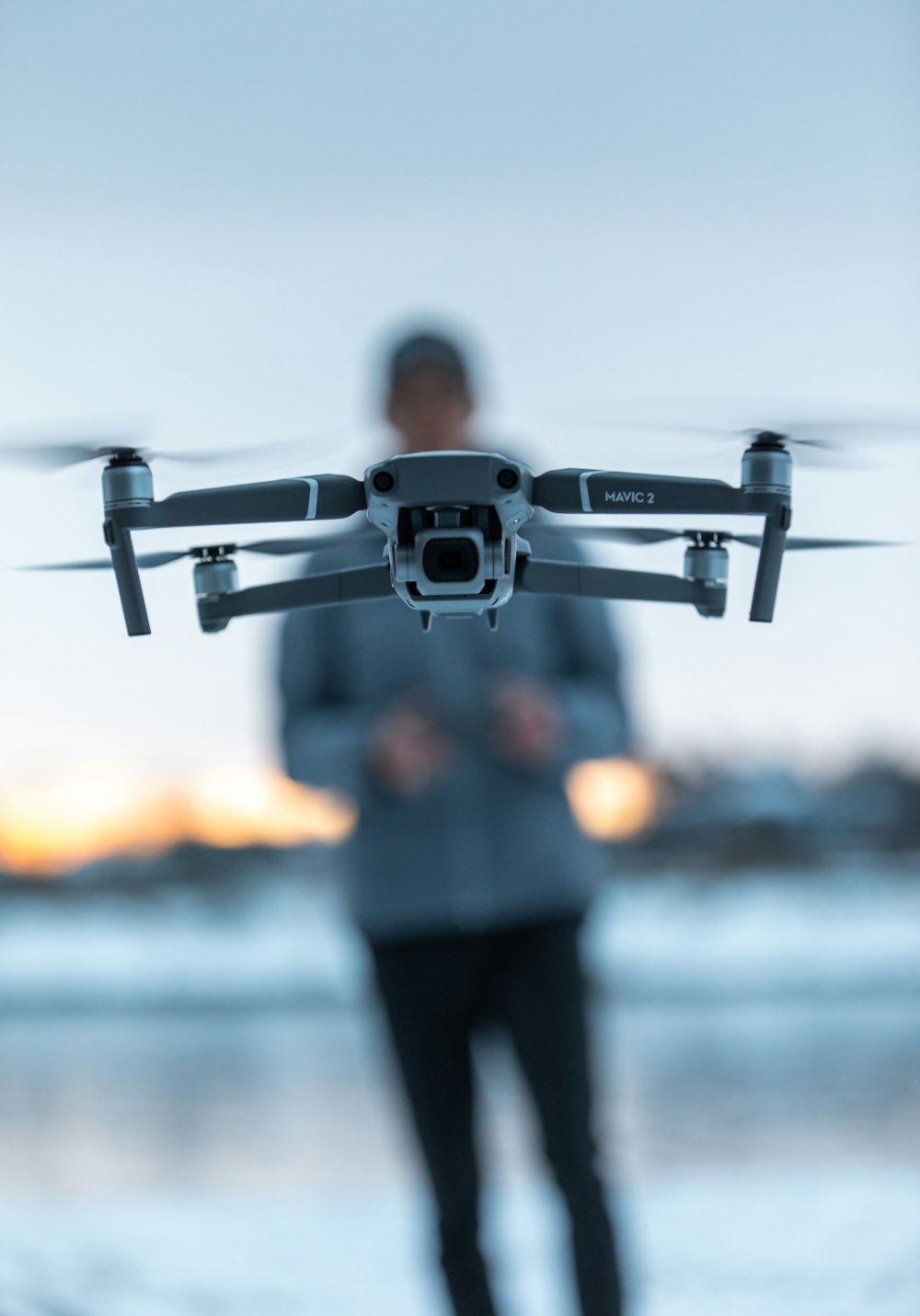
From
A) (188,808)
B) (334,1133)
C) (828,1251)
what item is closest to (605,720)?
(828,1251)

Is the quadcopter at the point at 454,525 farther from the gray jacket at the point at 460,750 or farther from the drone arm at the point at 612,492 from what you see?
the gray jacket at the point at 460,750

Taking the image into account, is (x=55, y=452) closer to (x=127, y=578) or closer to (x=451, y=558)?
(x=127, y=578)

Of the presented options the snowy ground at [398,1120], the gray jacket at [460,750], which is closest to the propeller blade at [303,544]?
the gray jacket at [460,750]

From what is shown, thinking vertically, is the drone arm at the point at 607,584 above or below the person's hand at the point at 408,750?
above

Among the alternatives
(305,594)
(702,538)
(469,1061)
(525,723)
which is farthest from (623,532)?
(469,1061)

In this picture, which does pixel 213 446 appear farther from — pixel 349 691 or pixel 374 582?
pixel 349 691

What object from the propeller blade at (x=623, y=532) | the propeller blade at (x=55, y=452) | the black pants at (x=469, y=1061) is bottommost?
the black pants at (x=469, y=1061)
